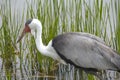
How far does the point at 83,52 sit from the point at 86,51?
0.05 metres

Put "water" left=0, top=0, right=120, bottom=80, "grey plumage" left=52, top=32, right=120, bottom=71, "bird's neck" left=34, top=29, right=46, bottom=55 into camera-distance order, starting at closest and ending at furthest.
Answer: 1. "grey plumage" left=52, top=32, right=120, bottom=71
2. "bird's neck" left=34, top=29, right=46, bottom=55
3. "water" left=0, top=0, right=120, bottom=80

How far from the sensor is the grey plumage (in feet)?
21.2

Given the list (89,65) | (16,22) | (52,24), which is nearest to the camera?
→ (89,65)

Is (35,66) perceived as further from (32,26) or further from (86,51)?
(86,51)

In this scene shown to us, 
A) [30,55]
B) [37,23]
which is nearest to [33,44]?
[30,55]

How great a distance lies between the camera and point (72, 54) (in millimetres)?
6703

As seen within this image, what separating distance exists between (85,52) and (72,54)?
18 centimetres

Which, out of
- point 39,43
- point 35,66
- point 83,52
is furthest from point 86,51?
point 35,66

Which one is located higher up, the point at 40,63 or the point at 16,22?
the point at 16,22

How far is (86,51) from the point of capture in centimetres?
664

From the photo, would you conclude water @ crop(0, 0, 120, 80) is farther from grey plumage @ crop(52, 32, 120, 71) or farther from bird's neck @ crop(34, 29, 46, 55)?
grey plumage @ crop(52, 32, 120, 71)

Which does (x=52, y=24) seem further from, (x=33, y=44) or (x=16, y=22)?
(x=16, y=22)

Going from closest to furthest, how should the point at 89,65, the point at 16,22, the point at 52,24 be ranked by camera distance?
the point at 89,65, the point at 52,24, the point at 16,22

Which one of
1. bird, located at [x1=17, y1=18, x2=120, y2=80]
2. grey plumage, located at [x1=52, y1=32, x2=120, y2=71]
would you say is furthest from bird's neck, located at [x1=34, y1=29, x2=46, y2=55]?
grey plumage, located at [x1=52, y1=32, x2=120, y2=71]
